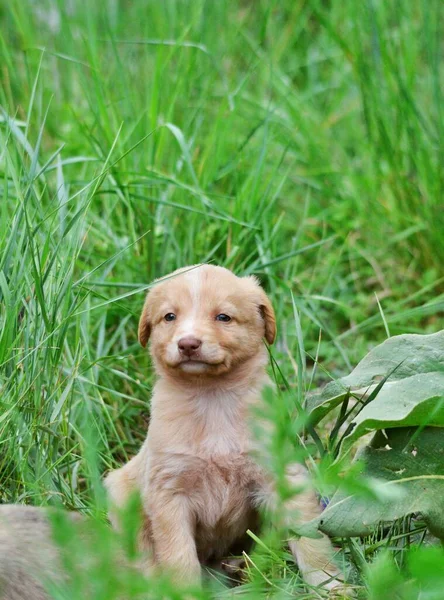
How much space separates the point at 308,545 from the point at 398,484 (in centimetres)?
42

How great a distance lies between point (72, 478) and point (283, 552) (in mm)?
779

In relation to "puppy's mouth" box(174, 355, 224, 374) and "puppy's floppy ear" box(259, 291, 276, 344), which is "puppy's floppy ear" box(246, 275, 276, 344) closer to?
"puppy's floppy ear" box(259, 291, 276, 344)

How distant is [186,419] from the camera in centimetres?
310

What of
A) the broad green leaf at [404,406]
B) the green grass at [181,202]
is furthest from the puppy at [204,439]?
the broad green leaf at [404,406]

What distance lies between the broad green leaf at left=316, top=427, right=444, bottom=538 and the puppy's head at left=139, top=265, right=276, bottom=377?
0.54 meters

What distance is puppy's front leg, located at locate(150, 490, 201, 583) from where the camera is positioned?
291cm

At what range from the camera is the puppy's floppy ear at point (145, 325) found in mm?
3273

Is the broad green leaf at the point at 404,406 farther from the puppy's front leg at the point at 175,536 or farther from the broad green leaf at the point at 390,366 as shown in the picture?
the puppy's front leg at the point at 175,536

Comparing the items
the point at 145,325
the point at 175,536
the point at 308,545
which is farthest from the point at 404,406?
the point at 145,325

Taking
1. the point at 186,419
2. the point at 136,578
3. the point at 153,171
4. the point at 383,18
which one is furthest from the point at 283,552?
the point at 383,18

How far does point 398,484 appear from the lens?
8.79 ft

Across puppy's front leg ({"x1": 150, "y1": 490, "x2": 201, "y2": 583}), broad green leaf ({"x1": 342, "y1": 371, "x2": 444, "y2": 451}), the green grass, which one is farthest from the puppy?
broad green leaf ({"x1": 342, "y1": 371, "x2": 444, "y2": 451})

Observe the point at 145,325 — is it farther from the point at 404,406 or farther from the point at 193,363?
the point at 404,406

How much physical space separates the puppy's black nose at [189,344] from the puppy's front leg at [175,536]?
0.44 meters
